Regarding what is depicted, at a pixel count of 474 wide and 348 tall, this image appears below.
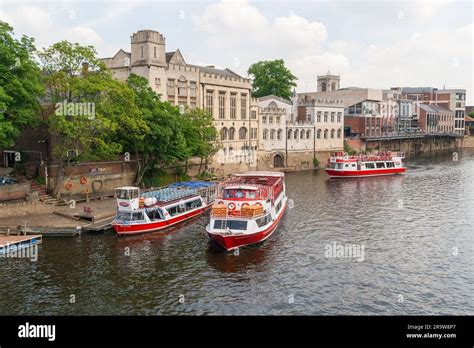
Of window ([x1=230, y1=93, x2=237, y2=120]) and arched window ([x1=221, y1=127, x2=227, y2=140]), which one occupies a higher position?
window ([x1=230, y1=93, x2=237, y2=120])

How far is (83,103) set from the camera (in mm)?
54094

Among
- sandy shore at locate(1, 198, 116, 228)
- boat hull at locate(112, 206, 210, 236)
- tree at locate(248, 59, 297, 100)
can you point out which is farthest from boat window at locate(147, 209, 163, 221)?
tree at locate(248, 59, 297, 100)

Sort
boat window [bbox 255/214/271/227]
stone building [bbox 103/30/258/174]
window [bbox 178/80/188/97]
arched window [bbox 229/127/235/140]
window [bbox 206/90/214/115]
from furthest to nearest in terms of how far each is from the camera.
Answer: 1. arched window [bbox 229/127/235/140]
2. window [bbox 206/90/214/115]
3. window [bbox 178/80/188/97]
4. stone building [bbox 103/30/258/174]
5. boat window [bbox 255/214/271/227]

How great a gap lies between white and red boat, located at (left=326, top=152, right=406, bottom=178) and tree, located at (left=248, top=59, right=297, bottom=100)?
109 ft

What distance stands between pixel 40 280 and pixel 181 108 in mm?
44814

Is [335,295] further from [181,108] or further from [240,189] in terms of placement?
[181,108]

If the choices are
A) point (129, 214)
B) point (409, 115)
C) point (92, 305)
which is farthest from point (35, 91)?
point (409, 115)

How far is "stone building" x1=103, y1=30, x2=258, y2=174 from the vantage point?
73.7 meters

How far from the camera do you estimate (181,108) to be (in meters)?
76.1

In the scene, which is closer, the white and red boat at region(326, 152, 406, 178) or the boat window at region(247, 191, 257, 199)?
the boat window at region(247, 191, 257, 199)

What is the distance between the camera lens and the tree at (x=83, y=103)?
53.3m

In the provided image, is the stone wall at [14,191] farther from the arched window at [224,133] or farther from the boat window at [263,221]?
the arched window at [224,133]

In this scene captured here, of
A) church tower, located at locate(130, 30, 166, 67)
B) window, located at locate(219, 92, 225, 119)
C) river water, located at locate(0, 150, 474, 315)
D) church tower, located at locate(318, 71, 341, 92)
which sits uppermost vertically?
church tower, located at locate(318, 71, 341, 92)

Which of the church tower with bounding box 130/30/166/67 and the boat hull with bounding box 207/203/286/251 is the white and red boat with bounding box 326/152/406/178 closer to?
the church tower with bounding box 130/30/166/67
